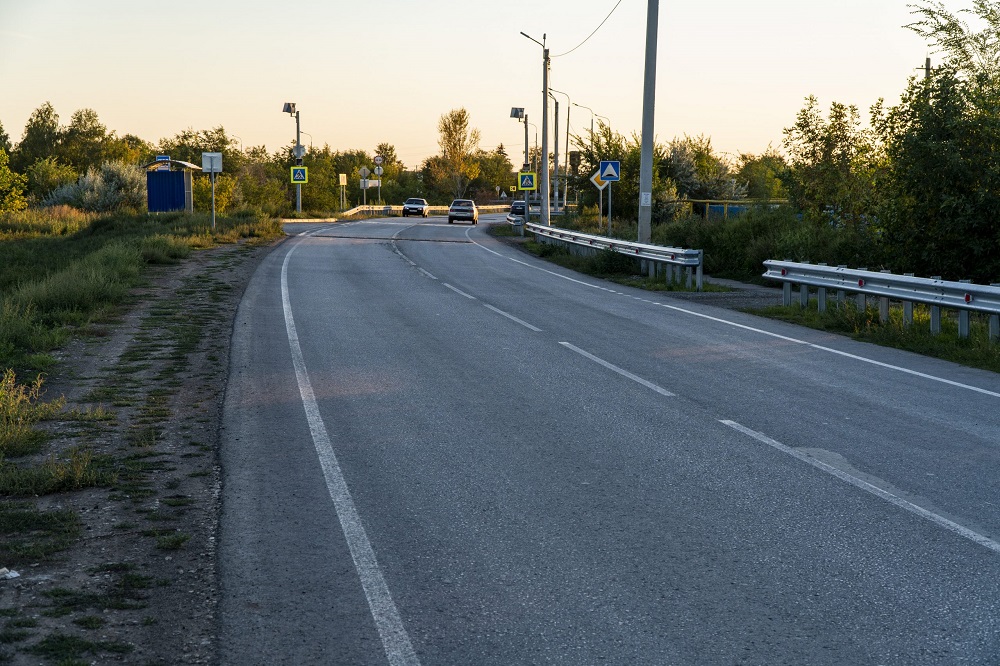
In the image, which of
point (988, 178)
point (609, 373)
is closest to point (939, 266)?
point (988, 178)

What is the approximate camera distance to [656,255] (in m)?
24.1

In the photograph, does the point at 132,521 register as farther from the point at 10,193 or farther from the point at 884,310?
the point at 10,193

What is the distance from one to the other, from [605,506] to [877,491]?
1.84m

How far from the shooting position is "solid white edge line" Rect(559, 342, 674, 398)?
33.5 feet

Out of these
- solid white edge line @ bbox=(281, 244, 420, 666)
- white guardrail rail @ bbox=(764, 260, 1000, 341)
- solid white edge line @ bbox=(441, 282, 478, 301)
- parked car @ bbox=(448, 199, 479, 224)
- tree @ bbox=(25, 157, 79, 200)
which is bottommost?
solid white edge line @ bbox=(281, 244, 420, 666)

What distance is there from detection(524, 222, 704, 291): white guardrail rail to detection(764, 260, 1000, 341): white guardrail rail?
295 centimetres

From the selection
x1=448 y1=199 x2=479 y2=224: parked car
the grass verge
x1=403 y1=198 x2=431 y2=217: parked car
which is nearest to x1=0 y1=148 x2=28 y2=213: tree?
x1=403 y1=198 x2=431 y2=217: parked car

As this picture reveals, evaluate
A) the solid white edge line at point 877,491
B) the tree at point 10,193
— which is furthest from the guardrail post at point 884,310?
the tree at point 10,193

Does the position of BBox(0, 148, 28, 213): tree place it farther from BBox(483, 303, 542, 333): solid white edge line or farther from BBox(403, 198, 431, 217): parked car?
BBox(483, 303, 542, 333): solid white edge line

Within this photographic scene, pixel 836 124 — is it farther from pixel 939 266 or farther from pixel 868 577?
pixel 868 577

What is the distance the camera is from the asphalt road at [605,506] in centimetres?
448

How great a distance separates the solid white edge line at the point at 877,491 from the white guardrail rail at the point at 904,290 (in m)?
6.51

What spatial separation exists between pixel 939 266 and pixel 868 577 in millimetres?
13658

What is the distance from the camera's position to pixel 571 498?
6488 mm
